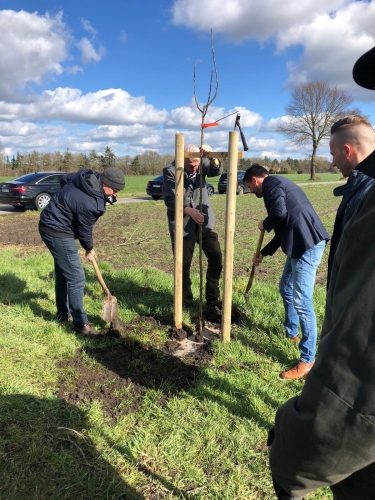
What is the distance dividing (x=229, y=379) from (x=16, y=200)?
14.6m

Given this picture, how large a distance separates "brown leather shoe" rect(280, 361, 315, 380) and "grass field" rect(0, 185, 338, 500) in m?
0.08

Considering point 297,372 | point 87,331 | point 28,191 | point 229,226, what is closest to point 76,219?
point 87,331

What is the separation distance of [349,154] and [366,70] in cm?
149

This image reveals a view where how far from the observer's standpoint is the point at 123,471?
8.04 feet

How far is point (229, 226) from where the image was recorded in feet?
12.9

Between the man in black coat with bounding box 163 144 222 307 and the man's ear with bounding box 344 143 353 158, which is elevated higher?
the man's ear with bounding box 344 143 353 158

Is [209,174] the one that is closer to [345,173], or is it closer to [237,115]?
[237,115]

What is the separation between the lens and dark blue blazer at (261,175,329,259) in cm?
350

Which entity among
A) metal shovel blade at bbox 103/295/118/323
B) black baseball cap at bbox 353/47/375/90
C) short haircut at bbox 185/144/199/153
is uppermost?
short haircut at bbox 185/144/199/153

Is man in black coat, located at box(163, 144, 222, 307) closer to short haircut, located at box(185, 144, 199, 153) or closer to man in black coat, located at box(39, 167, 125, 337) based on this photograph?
short haircut, located at box(185, 144, 199, 153)

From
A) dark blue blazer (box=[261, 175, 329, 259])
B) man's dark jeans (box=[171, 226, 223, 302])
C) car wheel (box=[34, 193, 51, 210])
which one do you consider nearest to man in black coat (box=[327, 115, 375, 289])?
dark blue blazer (box=[261, 175, 329, 259])

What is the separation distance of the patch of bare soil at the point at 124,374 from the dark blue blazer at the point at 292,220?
1572 mm

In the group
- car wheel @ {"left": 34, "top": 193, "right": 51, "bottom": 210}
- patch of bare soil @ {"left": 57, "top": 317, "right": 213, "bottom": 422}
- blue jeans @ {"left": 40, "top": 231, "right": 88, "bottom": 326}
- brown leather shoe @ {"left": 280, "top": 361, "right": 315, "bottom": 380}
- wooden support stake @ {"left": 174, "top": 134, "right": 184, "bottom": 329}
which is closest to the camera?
patch of bare soil @ {"left": 57, "top": 317, "right": 213, "bottom": 422}

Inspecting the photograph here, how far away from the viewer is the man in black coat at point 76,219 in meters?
4.19
